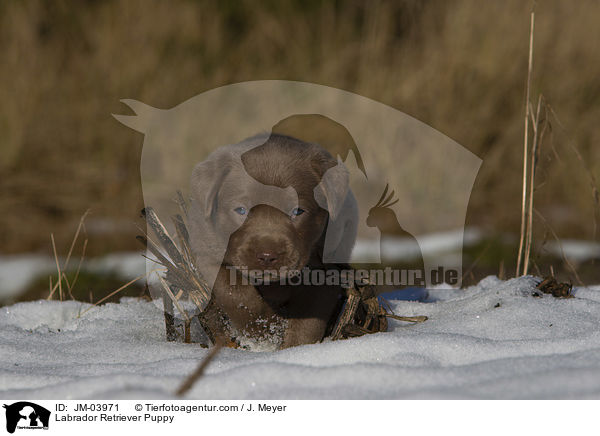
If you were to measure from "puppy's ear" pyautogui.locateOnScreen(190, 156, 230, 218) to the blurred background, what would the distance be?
4.32 meters

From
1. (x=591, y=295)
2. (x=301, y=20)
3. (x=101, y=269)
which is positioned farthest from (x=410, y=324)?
(x=301, y=20)

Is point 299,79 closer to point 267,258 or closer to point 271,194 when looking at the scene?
point 271,194

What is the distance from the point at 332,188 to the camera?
3453 millimetres

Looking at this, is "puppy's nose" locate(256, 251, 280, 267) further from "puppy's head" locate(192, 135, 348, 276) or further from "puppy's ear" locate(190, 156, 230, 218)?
"puppy's ear" locate(190, 156, 230, 218)

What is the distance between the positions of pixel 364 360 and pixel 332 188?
112 centimetres

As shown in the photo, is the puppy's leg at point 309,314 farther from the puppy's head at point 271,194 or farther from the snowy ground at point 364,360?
the snowy ground at point 364,360

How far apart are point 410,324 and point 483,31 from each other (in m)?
6.22

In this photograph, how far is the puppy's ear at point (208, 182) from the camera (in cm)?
340

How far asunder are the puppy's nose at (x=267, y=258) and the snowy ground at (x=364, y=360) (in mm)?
397

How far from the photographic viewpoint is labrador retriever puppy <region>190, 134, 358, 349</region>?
3338 millimetres

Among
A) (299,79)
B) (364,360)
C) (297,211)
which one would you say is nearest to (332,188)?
(297,211)

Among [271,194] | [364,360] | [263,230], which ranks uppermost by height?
[271,194]
